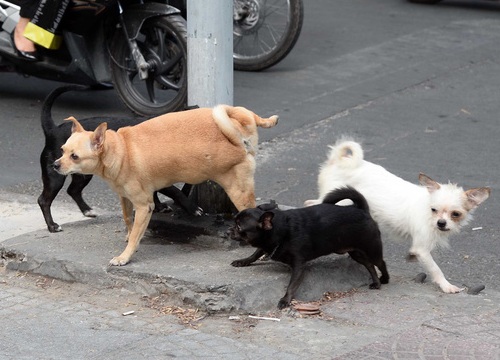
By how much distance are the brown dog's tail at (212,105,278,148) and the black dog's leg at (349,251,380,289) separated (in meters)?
0.85

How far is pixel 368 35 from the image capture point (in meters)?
12.4

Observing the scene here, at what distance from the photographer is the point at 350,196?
5695mm

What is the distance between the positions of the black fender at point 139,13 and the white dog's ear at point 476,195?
417 centimetres

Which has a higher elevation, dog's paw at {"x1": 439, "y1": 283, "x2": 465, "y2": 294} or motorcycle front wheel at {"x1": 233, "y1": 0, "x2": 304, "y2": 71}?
motorcycle front wheel at {"x1": 233, "y1": 0, "x2": 304, "y2": 71}

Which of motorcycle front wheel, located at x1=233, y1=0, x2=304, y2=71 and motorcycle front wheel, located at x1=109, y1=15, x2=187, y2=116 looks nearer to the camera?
motorcycle front wheel, located at x1=109, y1=15, x2=187, y2=116

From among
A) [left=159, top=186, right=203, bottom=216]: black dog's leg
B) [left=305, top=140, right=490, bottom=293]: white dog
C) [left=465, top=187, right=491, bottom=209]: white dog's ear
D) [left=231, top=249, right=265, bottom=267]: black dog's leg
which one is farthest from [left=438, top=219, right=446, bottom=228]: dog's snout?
[left=159, top=186, right=203, bottom=216]: black dog's leg

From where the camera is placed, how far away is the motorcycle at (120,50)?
9094 millimetres

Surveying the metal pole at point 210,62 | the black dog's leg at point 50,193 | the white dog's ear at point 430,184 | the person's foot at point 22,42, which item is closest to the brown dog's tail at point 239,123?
the metal pole at point 210,62

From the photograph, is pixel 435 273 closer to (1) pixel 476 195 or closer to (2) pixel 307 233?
(1) pixel 476 195

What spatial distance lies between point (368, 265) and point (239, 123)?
108cm

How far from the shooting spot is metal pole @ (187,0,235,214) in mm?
6246

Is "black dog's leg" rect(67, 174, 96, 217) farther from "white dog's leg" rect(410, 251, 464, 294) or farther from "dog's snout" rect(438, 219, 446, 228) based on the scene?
"dog's snout" rect(438, 219, 446, 228)

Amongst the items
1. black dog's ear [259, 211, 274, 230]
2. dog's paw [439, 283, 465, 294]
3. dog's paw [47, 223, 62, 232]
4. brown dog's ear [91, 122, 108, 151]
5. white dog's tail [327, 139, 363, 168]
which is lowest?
dog's paw [47, 223, 62, 232]

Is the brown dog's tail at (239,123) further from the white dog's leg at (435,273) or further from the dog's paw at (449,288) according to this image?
the dog's paw at (449,288)
